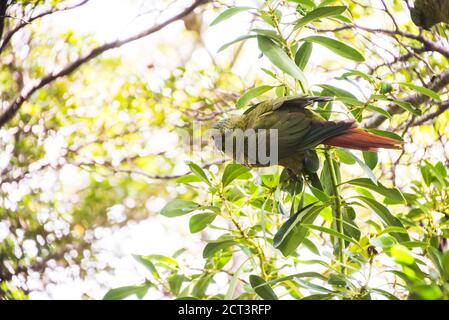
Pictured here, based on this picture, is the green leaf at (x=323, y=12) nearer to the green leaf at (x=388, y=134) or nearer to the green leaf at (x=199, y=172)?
the green leaf at (x=388, y=134)

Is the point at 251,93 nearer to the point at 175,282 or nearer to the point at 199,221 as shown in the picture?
the point at 199,221

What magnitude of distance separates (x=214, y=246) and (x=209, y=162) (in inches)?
33.2

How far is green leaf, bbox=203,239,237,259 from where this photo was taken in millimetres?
1005

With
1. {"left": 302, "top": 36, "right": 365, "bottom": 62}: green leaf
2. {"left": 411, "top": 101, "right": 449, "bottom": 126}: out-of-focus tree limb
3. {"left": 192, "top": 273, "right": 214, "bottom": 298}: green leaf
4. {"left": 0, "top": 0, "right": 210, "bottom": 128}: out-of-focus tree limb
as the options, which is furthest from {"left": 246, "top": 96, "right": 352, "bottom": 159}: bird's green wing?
{"left": 0, "top": 0, "right": 210, "bottom": 128}: out-of-focus tree limb

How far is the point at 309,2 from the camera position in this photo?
91 centimetres

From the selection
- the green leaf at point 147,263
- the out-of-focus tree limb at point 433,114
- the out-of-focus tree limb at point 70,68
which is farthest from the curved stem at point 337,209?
the out-of-focus tree limb at point 70,68

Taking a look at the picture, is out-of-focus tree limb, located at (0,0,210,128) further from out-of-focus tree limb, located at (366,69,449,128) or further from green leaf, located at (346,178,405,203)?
green leaf, located at (346,178,405,203)

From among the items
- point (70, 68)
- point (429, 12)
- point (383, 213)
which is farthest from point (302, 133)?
point (70, 68)

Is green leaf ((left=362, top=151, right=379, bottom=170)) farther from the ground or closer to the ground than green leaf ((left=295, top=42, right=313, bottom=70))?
closer to the ground

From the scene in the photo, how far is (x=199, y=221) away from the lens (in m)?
1.04

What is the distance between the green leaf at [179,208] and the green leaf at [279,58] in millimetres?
334

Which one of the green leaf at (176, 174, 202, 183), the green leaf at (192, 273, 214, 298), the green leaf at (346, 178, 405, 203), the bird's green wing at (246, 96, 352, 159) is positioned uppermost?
the bird's green wing at (246, 96, 352, 159)

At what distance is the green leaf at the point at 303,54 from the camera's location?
0.97 metres

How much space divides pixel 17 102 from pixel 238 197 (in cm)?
123
